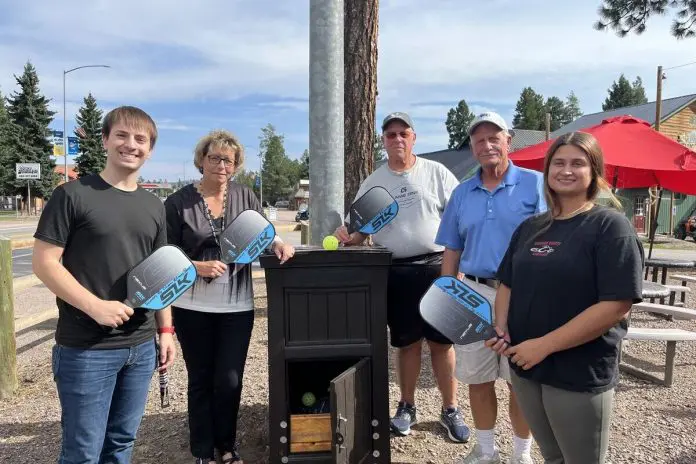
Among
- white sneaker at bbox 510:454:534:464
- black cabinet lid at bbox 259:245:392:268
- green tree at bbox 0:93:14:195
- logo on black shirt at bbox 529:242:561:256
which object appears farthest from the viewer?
green tree at bbox 0:93:14:195

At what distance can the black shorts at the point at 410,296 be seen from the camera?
3049mm

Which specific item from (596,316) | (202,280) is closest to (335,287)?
(202,280)

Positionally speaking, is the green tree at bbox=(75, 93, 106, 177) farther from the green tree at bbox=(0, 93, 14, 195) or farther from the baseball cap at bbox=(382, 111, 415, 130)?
the baseball cap at bbox=(382, 111, 415, 130)

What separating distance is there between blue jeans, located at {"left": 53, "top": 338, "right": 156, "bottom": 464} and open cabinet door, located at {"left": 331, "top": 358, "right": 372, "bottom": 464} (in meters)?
0.79

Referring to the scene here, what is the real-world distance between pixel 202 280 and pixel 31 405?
88.6 inches

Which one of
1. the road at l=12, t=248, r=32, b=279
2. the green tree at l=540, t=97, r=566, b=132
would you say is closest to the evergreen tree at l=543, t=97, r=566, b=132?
the green tree at l=540, t=97, r=566, b=132

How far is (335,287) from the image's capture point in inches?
95.8

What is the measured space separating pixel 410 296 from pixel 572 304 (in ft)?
4.44

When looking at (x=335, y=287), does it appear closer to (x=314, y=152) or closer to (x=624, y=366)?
(x=314, y=152)

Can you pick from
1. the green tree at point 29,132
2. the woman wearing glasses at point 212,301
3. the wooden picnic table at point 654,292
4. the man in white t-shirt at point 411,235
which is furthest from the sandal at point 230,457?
the green tree at point 29,132

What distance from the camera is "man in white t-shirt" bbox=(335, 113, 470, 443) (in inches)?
119

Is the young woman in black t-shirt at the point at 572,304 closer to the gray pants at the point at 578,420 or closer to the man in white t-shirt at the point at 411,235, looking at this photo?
the gray pants at the point at 578,420

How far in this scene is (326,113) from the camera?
2.98 meters

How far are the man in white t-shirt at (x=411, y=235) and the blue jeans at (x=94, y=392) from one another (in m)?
1.27
